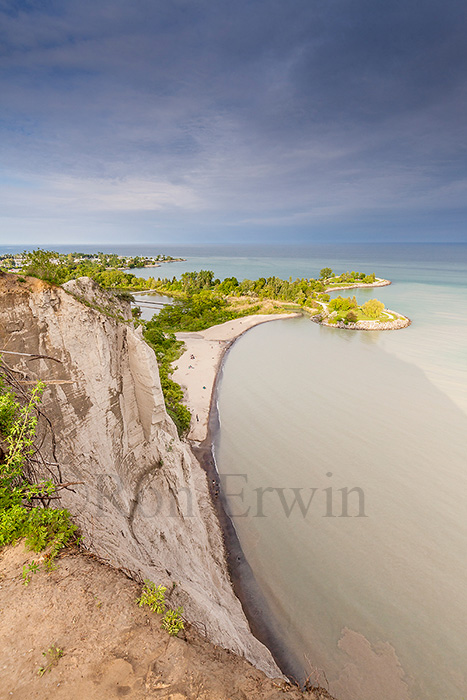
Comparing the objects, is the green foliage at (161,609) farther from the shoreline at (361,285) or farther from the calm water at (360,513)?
the shoreline at (361,285)

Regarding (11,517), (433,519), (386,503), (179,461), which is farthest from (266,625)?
(11,517)

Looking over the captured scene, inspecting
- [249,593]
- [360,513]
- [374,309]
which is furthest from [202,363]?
[374,309]

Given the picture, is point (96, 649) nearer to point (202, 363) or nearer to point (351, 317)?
point (202, 363)

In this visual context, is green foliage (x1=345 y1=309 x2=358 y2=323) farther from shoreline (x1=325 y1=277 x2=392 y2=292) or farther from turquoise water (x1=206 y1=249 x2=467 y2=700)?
shoreline (x1=325 y1=277 x2=392 y2=292)

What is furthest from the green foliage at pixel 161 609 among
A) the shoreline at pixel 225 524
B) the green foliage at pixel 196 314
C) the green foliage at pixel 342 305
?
the green foliage at pixel 342 305

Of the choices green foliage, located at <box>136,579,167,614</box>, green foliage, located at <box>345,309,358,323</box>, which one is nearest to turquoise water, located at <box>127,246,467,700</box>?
green foliage, located at <box>136,579,167,614</box>
